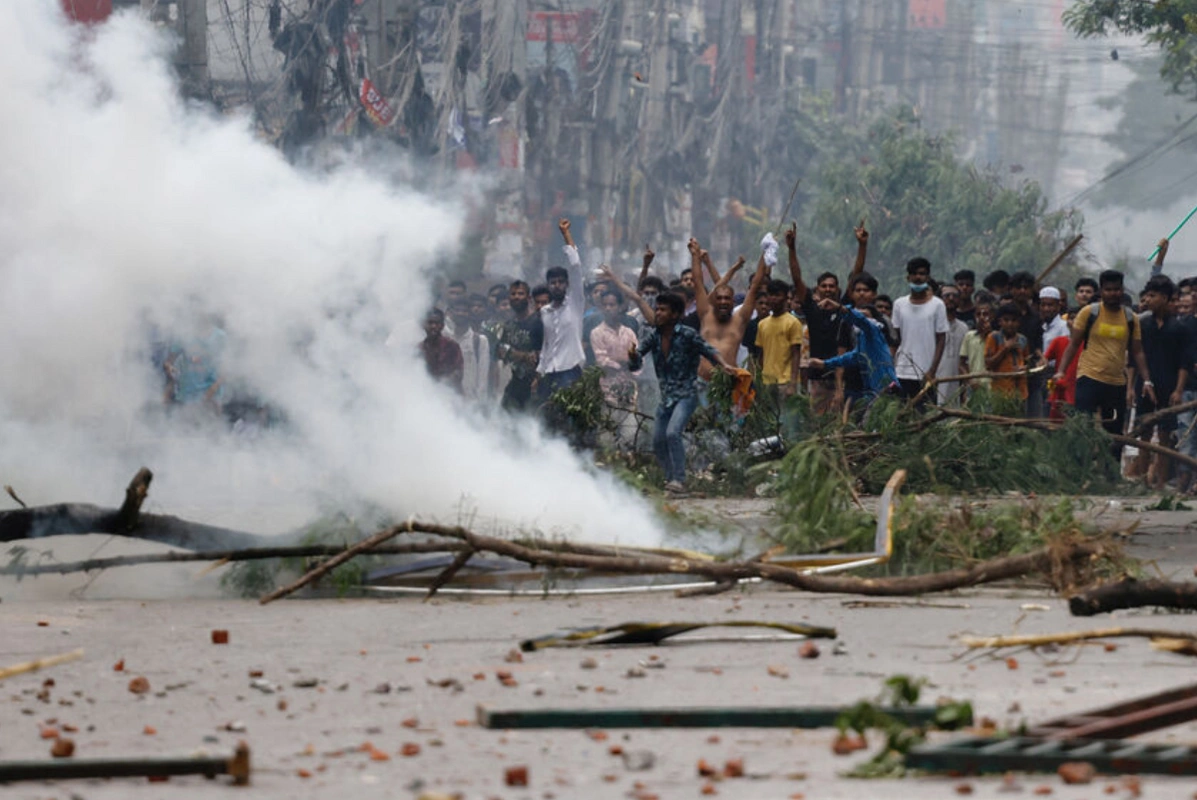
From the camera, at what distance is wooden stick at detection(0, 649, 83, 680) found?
627cm

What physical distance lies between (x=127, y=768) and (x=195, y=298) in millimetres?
6255

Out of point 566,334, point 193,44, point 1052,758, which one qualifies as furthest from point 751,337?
point 193,44

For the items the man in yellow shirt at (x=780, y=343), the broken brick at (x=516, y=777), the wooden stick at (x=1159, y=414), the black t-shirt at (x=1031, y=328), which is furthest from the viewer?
the black t-shirt at (x=1031, y=328)

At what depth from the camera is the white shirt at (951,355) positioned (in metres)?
13.6

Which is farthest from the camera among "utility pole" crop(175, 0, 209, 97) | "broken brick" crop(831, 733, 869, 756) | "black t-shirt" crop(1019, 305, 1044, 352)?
"utility pole" crop(175, 0, 209, 97)

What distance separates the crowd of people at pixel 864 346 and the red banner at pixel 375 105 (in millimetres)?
14359

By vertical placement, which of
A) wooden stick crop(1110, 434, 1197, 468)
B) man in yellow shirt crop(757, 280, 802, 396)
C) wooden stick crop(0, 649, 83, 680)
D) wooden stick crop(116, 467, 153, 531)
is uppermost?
man in yellow shirt crop(757, 280, 802, 396)

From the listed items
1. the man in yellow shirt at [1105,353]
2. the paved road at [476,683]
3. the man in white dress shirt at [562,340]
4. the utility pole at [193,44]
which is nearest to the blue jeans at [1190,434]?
the man in yellow shirt at [1105,353]

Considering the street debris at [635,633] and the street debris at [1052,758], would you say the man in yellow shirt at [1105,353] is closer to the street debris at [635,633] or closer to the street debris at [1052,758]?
the street debris at [635,633]

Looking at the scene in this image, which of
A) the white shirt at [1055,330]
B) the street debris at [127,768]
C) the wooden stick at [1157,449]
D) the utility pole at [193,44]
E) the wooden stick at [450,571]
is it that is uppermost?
the utility pole at [193,44]

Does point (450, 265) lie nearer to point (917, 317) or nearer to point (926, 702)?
point (917, 317)

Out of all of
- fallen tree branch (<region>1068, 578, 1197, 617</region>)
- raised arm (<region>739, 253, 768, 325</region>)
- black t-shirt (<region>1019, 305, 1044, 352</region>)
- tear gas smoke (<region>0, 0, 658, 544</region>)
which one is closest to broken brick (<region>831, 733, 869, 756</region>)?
fallen tree branch (<region>1068, 578, 1197, 617</region>)

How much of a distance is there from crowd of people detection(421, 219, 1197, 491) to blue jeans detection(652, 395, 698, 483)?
0.03 ft

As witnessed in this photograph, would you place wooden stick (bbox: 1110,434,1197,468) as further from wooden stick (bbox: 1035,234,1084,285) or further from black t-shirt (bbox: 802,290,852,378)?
wooden stick (bbox: 1035,234,1084,285)
